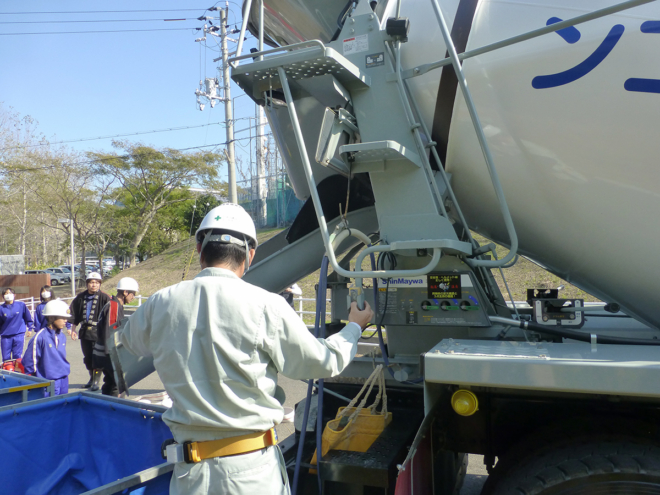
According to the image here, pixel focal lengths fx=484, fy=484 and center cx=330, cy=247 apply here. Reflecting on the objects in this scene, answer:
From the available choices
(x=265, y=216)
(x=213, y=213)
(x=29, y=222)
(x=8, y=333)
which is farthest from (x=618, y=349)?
(x=29, y=222)

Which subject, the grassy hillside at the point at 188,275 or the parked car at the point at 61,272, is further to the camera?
the parked car at the point at 61,272

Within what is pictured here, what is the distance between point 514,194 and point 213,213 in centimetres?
161

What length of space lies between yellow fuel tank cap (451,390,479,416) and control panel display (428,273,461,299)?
587 mm

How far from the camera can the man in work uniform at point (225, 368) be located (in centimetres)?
187

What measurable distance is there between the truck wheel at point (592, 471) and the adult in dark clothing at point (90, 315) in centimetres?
666

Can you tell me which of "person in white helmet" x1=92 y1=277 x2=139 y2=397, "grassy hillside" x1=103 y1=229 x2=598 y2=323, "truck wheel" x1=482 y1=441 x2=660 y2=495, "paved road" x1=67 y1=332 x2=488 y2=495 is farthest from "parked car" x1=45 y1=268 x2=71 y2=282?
"truck wheel" x1=482 y1=441 x2=660 y2=495

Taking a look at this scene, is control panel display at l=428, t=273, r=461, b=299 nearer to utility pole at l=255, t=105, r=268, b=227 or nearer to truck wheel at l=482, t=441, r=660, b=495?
truck wheel at l=482, t=441, r=660, b=495

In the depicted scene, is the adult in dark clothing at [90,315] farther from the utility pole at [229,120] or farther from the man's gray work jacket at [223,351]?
the utility pole at [229,120]

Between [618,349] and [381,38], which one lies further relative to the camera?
[381,38]

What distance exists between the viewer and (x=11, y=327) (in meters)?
8.44

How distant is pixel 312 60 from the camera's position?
2586 millimetres

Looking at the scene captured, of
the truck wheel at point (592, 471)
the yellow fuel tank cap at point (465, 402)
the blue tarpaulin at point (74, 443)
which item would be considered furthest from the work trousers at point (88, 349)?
the truck wheel at point (592, 471)

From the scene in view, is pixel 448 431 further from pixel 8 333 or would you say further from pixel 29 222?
pixel 29 222

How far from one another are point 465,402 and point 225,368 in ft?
3.66
